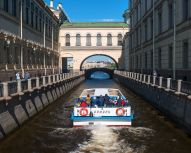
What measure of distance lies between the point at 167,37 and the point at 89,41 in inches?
2461

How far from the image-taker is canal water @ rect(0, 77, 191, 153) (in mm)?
18328

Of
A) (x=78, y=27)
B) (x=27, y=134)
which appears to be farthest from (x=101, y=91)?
(x=78, y=27)

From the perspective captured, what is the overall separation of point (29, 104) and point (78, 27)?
74098 mm

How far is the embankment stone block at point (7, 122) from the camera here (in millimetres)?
20470

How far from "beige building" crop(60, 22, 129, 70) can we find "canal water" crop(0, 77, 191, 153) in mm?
74006

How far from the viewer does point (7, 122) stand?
→ 21.2 m

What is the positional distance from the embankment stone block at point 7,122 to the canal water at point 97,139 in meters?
0.45

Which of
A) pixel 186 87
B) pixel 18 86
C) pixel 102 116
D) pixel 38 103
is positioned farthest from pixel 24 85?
pixel 186 87

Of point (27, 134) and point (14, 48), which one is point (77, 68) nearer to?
point (14, 48)

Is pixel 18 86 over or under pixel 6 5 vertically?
under

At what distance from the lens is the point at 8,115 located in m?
21.8

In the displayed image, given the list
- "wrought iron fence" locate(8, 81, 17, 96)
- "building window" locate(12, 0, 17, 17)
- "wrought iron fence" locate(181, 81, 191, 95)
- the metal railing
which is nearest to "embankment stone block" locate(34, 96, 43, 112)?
the metal railing

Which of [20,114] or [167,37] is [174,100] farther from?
[167,37]

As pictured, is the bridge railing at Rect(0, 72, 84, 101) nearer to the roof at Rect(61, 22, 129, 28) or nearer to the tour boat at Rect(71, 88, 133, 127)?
the tour boat at Rect(71, 88, 133, 127)
